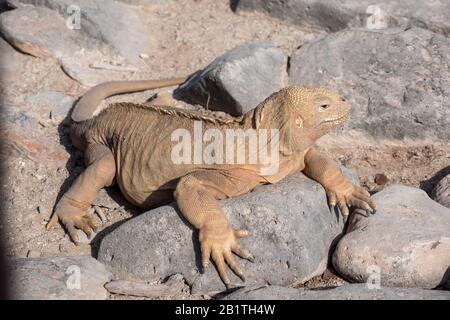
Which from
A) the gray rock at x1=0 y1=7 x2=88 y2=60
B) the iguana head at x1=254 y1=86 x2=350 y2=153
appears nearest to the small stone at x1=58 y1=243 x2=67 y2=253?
the iguana head at x1=254 y1=86 x2=350 y2=153

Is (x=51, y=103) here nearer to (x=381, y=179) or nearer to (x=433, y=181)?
(x=381, y=179)

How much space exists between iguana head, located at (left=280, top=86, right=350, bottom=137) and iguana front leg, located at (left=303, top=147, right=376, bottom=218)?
0.32m

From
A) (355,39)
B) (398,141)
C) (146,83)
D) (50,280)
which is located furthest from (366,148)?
(50,280)

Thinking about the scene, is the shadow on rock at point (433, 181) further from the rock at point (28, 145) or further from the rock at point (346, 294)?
the rock at point (28, 145)

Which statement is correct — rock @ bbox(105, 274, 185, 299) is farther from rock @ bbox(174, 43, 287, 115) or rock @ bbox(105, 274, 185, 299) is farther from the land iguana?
rock @ bbox(174, 43, 287, 115)

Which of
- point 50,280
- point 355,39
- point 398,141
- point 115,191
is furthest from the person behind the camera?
point 355,39

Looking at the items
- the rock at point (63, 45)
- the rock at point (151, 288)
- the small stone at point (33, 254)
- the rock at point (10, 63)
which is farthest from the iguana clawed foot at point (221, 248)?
the rock at point (10, 63)

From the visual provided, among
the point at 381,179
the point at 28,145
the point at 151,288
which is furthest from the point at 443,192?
the point at 28,145

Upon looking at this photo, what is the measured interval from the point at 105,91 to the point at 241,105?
135 cm

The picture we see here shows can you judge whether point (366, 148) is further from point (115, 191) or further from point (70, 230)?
point (70, 230)

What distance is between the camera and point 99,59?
6871 mm

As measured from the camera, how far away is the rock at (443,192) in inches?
190

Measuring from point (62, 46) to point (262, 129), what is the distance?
131 inches

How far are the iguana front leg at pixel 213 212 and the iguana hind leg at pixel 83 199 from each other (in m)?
0.87
